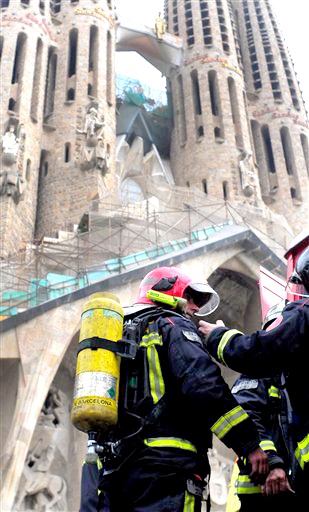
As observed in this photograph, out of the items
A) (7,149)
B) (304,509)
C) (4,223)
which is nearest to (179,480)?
(304,509)

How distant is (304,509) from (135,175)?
22973 millimetres

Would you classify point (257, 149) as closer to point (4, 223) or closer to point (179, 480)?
point (4, 223)

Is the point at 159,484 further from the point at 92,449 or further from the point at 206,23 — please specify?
the point at 206,23

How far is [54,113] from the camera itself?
21.9 meters

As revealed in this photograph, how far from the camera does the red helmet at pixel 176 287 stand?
11.5ft

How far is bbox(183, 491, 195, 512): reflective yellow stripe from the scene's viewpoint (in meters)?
2.77

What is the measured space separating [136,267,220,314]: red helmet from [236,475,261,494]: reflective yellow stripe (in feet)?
3.06

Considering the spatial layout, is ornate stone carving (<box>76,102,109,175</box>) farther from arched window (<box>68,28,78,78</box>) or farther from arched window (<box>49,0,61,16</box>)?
arched window (<box>49,0,61,16</box>)

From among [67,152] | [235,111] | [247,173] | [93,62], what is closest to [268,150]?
[235,111]

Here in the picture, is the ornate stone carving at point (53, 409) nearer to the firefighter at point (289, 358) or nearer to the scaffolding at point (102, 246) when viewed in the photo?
the scaffolding at point (102, 246)

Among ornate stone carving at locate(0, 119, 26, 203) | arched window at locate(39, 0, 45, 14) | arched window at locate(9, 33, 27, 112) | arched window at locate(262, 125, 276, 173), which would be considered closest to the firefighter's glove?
ornate stone carving at locate(0, 119, 26, 203)

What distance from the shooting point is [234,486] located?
3268 mm

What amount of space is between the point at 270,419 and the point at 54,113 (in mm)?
19798

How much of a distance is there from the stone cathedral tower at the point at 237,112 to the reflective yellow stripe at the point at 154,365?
19.4 metres
